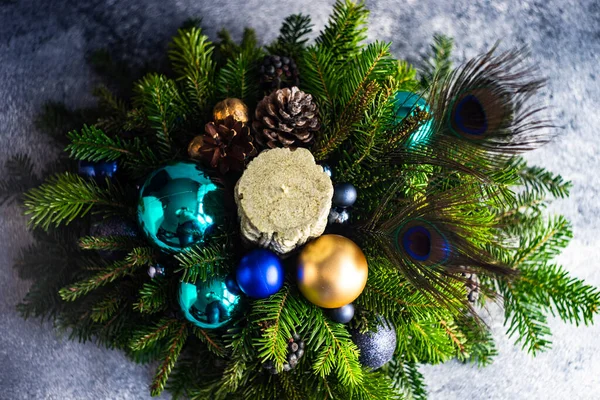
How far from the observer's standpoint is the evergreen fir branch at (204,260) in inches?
22.0

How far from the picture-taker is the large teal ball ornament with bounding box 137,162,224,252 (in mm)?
568

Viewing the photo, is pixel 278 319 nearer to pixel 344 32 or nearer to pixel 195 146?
pixel 195 146

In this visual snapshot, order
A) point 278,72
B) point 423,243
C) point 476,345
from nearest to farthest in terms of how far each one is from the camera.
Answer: point 423,243 < point 278,72 < point 476,345

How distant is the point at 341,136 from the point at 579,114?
480mm

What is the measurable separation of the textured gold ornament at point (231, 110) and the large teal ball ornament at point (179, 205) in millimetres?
78

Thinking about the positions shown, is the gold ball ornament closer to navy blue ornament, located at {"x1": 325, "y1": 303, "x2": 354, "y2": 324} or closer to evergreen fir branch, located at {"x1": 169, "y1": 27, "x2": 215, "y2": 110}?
navy blue ornament, located at {"x1": 325, "y1": 303, "x2": 354, "y2": 324}

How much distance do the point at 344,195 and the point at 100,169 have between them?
1.04 ft

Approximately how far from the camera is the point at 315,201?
56 centimetres

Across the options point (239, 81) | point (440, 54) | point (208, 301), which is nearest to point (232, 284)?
point (208, 301)

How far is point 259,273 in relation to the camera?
22.4 inches

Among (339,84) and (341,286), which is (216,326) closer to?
(341,286)

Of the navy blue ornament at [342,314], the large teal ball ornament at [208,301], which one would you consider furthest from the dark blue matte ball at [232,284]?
the navy blue ornament at [342,314]

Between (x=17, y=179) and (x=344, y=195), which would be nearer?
(x=344, y=195)

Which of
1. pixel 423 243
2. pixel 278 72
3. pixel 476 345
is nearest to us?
pixel 423 243
